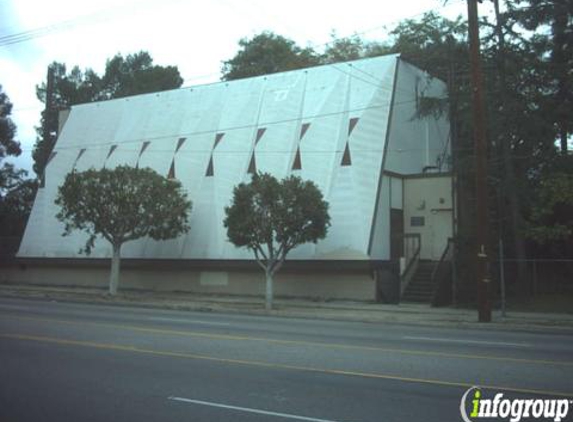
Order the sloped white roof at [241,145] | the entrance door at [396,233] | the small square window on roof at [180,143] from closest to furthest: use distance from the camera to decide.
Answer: the sloped white roof at [241,145] → the entrance door at [396,233] → the small square window on roof at [180,143]

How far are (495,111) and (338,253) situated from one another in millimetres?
9361

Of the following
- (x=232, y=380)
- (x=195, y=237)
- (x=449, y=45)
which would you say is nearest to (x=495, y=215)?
(x=449, y=45)

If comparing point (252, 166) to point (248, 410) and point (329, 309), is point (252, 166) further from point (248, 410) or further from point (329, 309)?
point (248, 410)

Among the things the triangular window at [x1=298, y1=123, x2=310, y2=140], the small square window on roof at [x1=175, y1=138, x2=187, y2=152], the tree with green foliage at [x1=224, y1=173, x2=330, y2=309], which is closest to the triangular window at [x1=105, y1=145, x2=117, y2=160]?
the small square window on roof at [x1=175, y1=138, x2=187, y2=152]

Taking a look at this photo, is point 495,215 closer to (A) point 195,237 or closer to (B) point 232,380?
(A) point 195,237

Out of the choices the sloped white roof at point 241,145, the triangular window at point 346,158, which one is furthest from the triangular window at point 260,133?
the triangular window at point 346,158

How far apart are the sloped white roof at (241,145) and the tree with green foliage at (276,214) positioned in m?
3.78

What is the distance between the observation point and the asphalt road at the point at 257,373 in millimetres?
7289

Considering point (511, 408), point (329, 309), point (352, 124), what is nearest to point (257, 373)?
point (511, 408)

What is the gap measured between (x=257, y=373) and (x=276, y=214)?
16052 mm

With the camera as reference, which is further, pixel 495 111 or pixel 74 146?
pixel 74 146

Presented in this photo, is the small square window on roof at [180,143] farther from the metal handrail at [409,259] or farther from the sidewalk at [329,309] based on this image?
the metal handrail at [409,259]

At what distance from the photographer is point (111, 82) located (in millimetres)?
65250

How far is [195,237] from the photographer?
114 ft
